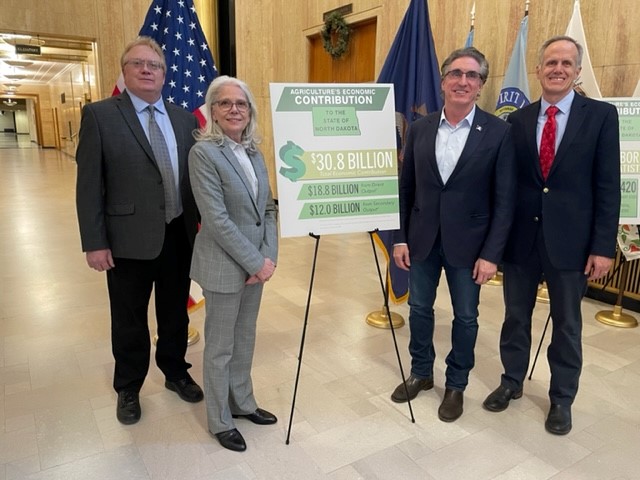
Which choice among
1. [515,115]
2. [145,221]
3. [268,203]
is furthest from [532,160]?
[145,221]

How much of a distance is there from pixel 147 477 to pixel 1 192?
9166 mm

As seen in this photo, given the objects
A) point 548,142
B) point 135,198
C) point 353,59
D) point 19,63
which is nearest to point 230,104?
point 135,198

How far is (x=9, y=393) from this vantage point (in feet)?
8.38

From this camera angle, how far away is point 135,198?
2082 mm

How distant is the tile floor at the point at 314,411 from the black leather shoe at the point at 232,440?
1.2 inches

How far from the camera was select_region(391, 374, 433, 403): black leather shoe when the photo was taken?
257 cm

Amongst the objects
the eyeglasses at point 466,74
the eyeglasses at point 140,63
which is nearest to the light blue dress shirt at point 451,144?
the eyeglasses at point 466,74

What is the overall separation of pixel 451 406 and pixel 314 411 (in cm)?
70

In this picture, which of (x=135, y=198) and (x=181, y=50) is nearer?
(x=135, y=198)

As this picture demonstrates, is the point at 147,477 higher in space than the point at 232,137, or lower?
lower

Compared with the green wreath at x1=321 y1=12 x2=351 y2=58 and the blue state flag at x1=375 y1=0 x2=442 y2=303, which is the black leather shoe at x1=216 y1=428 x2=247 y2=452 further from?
the green wreath at x1=321 y1=12 x2=351 y2=58

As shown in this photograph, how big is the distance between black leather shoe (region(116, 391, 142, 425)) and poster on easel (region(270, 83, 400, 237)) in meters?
1.16

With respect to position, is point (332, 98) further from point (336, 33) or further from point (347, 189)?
point (336, 33)

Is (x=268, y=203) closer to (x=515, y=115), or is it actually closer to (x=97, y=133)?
(x=97, y=133)
